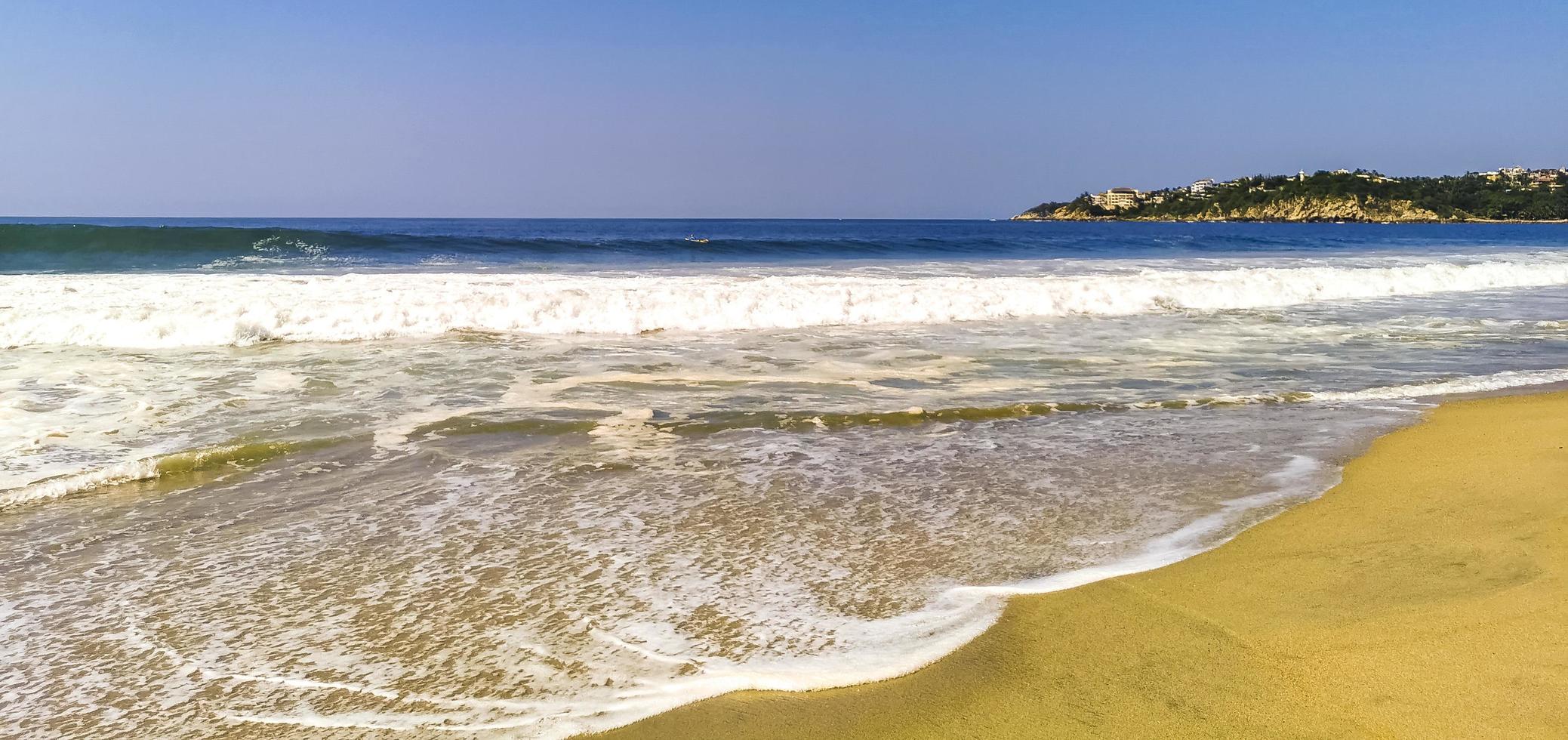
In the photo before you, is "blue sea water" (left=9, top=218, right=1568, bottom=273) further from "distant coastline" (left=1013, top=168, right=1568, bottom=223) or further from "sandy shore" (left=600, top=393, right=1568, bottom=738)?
"distant coastline" (left=1013, top=168, right=1568, bottom=223)

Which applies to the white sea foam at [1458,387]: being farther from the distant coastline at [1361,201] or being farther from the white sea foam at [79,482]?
the distant coastline at [1361,201]

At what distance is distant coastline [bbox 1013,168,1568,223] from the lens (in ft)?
300

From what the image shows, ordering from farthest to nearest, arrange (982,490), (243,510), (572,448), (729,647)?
(572,448)
(982,490)
(243,510)
(729,647)

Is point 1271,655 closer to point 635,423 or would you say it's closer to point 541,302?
point 635,423

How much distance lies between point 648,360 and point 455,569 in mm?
5811

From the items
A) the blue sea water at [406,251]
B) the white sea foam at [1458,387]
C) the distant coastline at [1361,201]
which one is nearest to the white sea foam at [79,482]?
the white sea foam at [1458,387]

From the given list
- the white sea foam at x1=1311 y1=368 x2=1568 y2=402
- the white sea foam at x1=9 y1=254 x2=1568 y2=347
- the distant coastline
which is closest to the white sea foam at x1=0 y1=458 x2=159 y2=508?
the white sea foam at x1=9 y1=254 x2=1568 y2=347

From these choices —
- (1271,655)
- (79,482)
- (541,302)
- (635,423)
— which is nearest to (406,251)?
(541,302)

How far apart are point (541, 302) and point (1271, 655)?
1086 cm

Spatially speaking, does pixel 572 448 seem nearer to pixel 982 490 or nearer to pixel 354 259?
pixel 982 490

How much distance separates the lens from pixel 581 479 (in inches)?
194

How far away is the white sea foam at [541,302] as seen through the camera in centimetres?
1053

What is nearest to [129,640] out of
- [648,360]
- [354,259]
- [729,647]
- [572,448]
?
[729,647]

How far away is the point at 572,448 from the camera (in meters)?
5.59
